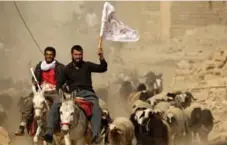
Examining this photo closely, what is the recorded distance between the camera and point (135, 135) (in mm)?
9328

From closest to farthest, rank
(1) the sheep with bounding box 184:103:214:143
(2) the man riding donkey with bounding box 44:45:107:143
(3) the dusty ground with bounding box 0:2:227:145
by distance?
(2) the man riding donkey with bounding box 44:45:107:143, (1) the sheep with bounding box 184:103:214:143, (3) the dusty ground with bounding box 0:2:227:145

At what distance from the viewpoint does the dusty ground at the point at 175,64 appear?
10.6m

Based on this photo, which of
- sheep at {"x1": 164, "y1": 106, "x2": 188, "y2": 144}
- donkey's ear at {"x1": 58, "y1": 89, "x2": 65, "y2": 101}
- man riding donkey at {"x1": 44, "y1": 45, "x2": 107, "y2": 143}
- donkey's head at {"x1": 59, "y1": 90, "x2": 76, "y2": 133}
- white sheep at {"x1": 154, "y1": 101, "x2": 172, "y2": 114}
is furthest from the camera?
white sheep at {"x1": 154, "y1": 101, "x2": 172, "y2": 114}

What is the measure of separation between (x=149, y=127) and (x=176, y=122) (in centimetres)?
76

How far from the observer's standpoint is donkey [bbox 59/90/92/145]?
7098 mm

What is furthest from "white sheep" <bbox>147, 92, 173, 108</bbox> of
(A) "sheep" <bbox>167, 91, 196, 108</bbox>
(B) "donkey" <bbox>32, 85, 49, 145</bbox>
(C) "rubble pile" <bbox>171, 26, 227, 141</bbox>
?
(B) "donkey" <bbox>32, 85, 49, 145</bbox>

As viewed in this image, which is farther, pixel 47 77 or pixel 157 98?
pixel 157 98

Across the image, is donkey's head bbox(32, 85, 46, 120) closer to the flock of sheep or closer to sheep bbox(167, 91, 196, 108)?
the flock of sheep

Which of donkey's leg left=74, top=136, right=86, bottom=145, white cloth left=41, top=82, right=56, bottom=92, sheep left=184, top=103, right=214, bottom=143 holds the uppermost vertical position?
white cloth left=41, top=82, right=56, bottom=92

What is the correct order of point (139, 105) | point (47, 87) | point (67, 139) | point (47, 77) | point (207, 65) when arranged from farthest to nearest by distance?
1. point (207, 65)
2. point (139, 105)
3. point (47, 77)
4. point (47, 87)
5. point (67, 139)

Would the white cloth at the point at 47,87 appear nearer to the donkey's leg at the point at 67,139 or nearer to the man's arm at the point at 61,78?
the man's arm at the point at 61,78

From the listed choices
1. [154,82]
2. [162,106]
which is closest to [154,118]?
[162,106]

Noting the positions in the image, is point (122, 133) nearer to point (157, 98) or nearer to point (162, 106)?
point (162, 106)

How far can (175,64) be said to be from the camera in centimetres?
1085
